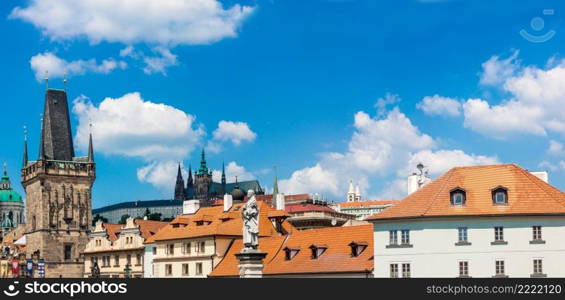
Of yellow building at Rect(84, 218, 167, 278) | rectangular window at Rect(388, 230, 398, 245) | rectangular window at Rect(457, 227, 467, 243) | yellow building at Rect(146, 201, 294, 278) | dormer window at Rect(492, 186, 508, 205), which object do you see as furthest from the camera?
yellow building at Rect(84, 218, 167, 278)

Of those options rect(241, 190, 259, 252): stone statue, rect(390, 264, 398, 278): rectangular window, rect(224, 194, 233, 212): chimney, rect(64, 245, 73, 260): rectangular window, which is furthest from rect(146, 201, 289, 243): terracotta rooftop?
rect(64, 245, 73, 260): rectangular window

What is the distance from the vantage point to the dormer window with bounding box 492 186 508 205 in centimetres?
6334

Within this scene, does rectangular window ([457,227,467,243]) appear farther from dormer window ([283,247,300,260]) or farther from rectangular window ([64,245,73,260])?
rectangular window ([64,245,73,260])

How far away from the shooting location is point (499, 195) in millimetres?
63656

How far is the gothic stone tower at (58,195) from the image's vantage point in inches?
5103

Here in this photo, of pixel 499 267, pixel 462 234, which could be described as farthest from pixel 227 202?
pixel 499 267

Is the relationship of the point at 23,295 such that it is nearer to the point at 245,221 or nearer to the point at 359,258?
the point at 245,221

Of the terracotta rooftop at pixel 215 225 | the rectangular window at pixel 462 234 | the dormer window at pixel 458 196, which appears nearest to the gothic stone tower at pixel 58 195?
the terracotta rooftop at pixel 215 225

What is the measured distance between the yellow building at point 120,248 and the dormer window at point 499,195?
49.6 m

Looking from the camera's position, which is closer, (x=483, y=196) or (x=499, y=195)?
(x=499, y=195)

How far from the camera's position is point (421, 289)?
35375 mm

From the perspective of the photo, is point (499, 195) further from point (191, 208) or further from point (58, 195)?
point (58, 195)

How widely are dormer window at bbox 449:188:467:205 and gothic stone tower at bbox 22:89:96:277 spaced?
7583 centimetres

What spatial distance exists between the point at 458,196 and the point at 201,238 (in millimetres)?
30862
